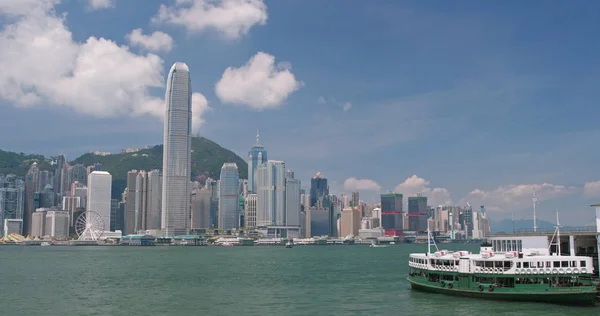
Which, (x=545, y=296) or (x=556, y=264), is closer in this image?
(x=545, y=296)

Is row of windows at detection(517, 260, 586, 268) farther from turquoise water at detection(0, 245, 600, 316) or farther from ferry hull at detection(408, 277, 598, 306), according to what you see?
turquoise water at detection(0, 245, 600, 316)

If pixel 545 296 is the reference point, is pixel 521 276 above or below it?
above

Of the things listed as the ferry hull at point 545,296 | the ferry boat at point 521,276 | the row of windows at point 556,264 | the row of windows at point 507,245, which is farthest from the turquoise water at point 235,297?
the row of windows at point 507,245

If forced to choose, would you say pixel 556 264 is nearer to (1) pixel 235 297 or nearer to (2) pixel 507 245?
(2) pixel 507 245

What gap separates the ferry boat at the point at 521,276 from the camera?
58.5 metres

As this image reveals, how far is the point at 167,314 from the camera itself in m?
60.6

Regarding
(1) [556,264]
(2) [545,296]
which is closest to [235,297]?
(2) [545,296]

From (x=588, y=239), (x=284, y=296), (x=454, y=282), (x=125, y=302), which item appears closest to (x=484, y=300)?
(x=454, y=282)

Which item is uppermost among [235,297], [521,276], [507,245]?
[507,245]

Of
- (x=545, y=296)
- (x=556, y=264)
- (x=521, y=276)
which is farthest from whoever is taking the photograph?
(x=521, y=276)

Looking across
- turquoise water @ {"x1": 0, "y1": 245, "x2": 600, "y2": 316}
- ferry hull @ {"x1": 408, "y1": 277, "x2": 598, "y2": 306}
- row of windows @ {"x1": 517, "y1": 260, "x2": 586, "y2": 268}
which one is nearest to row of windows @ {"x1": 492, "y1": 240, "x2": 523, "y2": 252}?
row of windows @ {"x1": 517, "y1": 260, "x2": 586, "y2": 268}

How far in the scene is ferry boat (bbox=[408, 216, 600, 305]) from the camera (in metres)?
58.5

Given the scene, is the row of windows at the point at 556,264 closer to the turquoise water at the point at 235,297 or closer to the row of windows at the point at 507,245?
the turquoise water at the point at 235,297

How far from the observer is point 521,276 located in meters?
59.9
